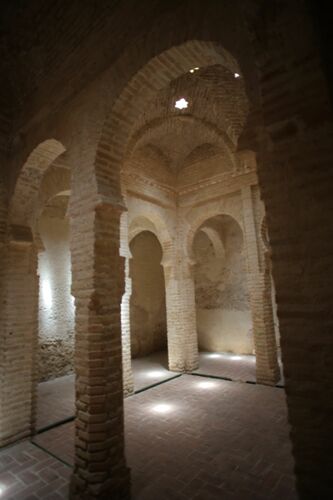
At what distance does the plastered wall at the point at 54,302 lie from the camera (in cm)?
923

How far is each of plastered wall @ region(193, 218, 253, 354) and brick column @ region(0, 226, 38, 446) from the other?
796 cm

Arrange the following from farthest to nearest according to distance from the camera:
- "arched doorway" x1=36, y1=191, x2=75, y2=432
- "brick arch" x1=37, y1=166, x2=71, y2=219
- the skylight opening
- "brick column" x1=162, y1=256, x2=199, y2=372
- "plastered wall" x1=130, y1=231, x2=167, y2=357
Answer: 1. "plastered wall" x1=130, y1=231, x2=167, y2=357
2. "brick column" x1=162, y1=256, x2=199, y2=372
3. "arched doorway" x1=36, y1=191, x2=75, y2=432
4. the skylight opening
5. "brick arch" x1=37, y1=166, x2=71, y2=219

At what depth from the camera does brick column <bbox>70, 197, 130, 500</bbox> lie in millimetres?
3393

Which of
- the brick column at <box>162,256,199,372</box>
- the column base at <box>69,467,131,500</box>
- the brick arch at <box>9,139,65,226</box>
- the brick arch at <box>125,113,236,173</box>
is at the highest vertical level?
the brick arch at <box>125,113,236,173</box>

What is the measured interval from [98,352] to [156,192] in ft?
21.2

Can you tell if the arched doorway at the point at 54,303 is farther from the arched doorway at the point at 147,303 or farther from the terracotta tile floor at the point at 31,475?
the terracotta tile floor at the point at 31,475

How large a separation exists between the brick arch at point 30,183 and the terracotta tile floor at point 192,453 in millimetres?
4013

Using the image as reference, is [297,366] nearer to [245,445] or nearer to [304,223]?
[304,223]

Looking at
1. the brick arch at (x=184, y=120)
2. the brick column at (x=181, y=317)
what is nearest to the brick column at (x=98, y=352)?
the brick arch at (x=184, y=120)

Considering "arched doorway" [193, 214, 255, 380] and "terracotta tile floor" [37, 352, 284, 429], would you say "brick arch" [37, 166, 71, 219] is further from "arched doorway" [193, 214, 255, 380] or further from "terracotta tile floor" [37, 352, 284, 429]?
"arched doorway" [193, 214, 255, 380]

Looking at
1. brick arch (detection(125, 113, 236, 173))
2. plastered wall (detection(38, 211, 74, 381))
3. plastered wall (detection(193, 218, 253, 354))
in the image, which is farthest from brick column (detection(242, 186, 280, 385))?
plastered wall (detection(38, 211, 74, 381))

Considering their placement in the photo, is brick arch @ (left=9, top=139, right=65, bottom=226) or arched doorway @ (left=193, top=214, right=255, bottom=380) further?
arched doorway @ (left=193, top=214, right=255, bottom=380)

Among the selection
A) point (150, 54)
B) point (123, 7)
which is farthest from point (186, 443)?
point (123, 7)

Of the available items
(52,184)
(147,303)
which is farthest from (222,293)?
(52,184)
